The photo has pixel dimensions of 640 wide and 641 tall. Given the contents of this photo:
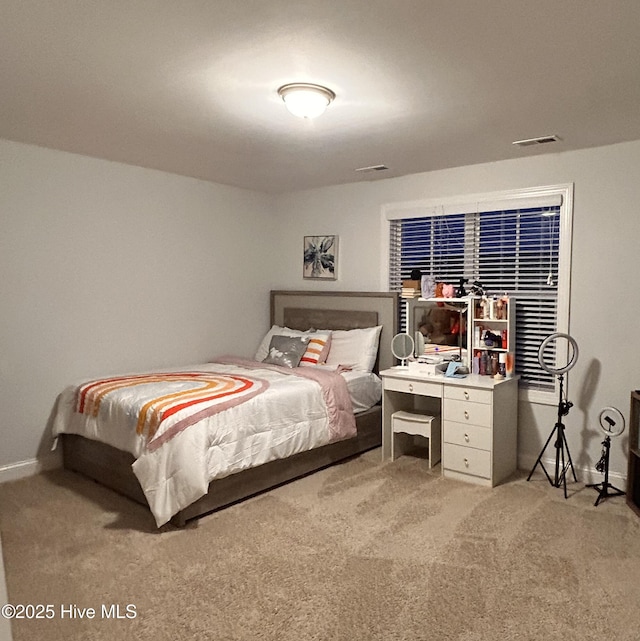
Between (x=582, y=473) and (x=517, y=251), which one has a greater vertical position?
(x=517, y=251)

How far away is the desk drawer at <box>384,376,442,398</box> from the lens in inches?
154

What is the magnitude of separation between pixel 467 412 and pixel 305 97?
90.0 inches

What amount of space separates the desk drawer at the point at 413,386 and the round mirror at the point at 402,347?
27 centimetres

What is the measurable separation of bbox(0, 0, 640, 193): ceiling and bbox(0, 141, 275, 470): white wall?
0.40m

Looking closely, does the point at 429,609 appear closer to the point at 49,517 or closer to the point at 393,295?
the point at 49,517

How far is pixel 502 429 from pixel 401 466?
787 mm

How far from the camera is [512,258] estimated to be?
4121 millimetres

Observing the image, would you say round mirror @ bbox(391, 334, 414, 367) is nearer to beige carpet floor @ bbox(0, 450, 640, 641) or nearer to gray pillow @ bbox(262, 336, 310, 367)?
gray pillow @ bbox(262, 336, 310, 367)

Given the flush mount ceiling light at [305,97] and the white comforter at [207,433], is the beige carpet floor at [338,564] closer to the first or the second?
the white comforter at [207,433]

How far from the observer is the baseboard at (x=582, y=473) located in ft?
11.9

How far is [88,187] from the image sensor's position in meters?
4.09

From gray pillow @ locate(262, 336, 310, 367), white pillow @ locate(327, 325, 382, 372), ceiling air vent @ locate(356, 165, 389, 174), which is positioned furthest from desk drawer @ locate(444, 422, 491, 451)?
ceiling air vent @ locate(356, 165, 389, 174)

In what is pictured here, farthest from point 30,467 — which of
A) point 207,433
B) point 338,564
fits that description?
point 338,564

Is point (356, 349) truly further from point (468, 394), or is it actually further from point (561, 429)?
point (561, 429)
